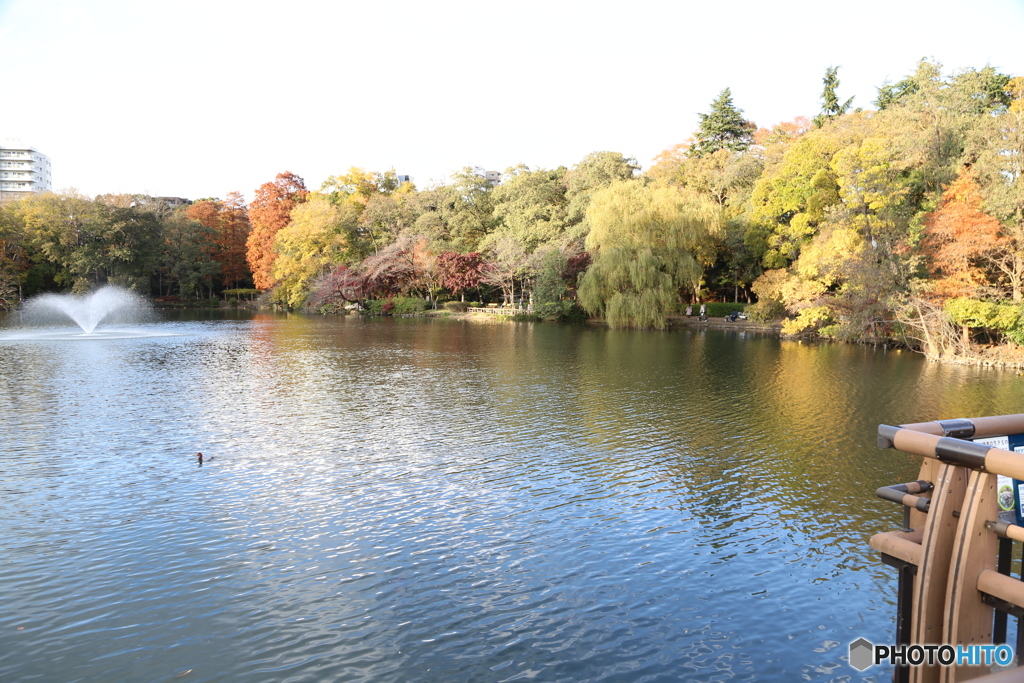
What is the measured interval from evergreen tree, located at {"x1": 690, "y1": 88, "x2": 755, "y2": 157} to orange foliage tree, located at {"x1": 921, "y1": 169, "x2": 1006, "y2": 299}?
1247 inches

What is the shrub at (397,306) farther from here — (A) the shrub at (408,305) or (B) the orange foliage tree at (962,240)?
(B) the orange foliage tree at (962,240)

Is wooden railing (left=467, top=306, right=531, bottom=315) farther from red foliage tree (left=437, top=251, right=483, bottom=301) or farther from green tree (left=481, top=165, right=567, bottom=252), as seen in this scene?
green tree (left=481, top=165, right=567, bottom=252)

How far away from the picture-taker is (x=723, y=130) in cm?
5684

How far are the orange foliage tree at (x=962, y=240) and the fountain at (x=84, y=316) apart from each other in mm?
36251

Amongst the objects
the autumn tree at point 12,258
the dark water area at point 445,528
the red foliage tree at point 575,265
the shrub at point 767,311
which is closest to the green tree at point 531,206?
the red foliage tree at point 575,265

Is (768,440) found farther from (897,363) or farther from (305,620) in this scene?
(897,363)

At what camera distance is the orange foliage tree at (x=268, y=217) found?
66000 mm

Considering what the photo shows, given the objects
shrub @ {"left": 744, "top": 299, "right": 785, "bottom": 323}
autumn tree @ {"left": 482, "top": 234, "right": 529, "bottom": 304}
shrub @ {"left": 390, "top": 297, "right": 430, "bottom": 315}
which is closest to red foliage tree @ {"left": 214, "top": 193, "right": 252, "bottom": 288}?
shrub @ {"left": 390, "top": 297, "right": 430, "bottom": 315}

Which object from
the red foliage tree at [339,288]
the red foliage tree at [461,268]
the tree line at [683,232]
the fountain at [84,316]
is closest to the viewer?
the tree line at [683,232]

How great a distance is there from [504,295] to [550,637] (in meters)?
44.4

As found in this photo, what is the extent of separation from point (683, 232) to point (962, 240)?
16467mm

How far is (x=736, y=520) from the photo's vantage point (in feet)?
30.5

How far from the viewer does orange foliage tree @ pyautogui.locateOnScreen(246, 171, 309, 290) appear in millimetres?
66000

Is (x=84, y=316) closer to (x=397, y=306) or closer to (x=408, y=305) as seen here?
(x=397, y=306)
